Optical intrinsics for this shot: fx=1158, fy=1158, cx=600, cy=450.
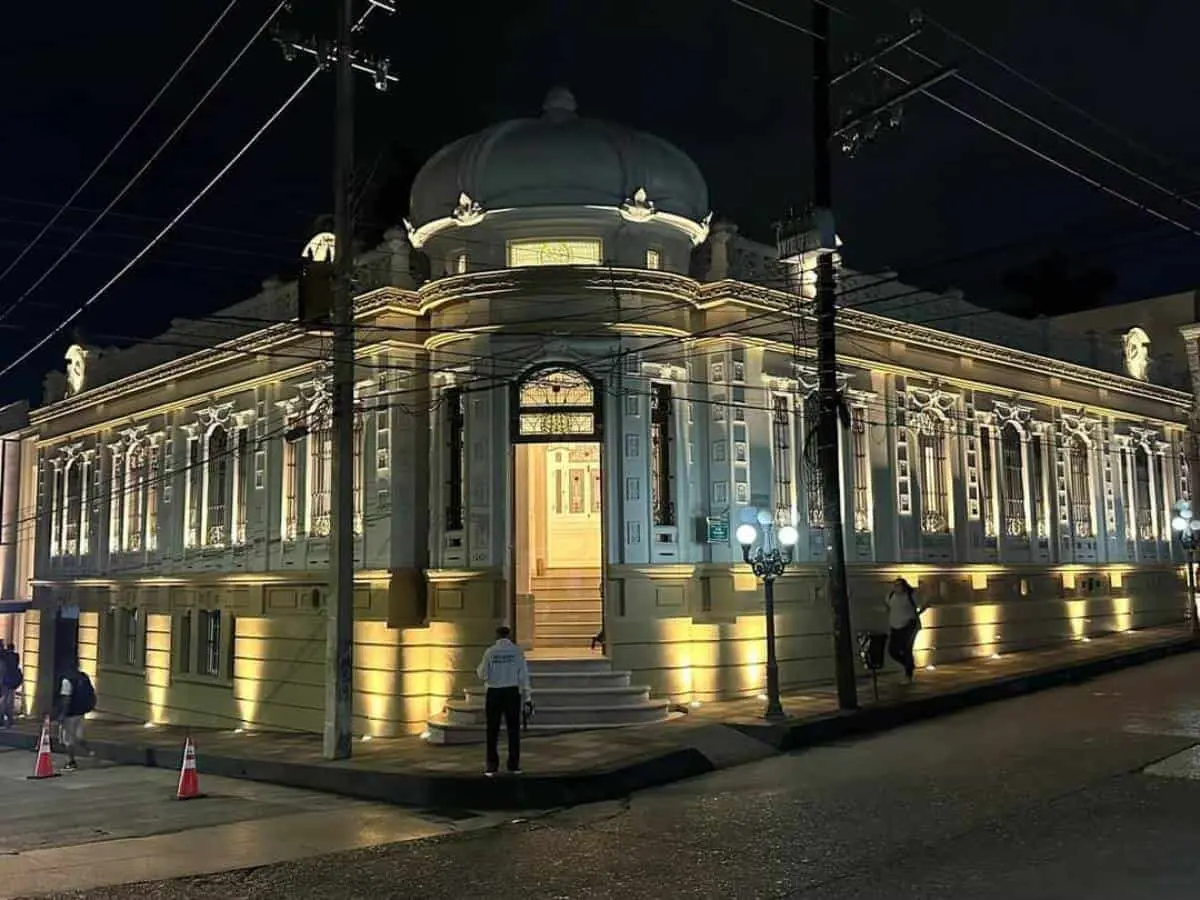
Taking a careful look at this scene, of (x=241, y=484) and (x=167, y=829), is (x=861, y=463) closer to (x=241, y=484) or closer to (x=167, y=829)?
(x=241, y=484)

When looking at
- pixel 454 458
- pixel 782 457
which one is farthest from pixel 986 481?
pixel 454 458

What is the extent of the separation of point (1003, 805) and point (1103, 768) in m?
2.16

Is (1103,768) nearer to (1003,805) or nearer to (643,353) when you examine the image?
(1003,805)

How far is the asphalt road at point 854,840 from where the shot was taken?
818cm

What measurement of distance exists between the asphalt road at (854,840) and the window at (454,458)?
668 centimetres

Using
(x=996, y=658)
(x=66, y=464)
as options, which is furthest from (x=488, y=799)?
(x=66, y=464)

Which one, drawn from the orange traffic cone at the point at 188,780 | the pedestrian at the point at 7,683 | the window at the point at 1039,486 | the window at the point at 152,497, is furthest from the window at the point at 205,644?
the window at the point at 1039,486

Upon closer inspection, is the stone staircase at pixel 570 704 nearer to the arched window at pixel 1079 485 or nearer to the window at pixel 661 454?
the window at pixel 661 454

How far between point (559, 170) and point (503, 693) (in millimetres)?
8827

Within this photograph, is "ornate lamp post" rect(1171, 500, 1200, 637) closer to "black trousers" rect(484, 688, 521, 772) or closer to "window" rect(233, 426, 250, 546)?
"black trousers" rect(484, 688, 521, 772)

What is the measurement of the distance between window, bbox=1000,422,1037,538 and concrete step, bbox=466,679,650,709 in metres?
11.5

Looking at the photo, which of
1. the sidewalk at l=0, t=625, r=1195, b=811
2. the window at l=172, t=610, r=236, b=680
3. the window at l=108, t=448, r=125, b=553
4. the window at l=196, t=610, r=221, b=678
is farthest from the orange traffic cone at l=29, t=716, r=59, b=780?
the window at l=108, t=448, r=125, b=553

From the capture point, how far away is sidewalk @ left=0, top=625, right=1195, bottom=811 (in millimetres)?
12469

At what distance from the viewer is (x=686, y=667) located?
17688 mm
